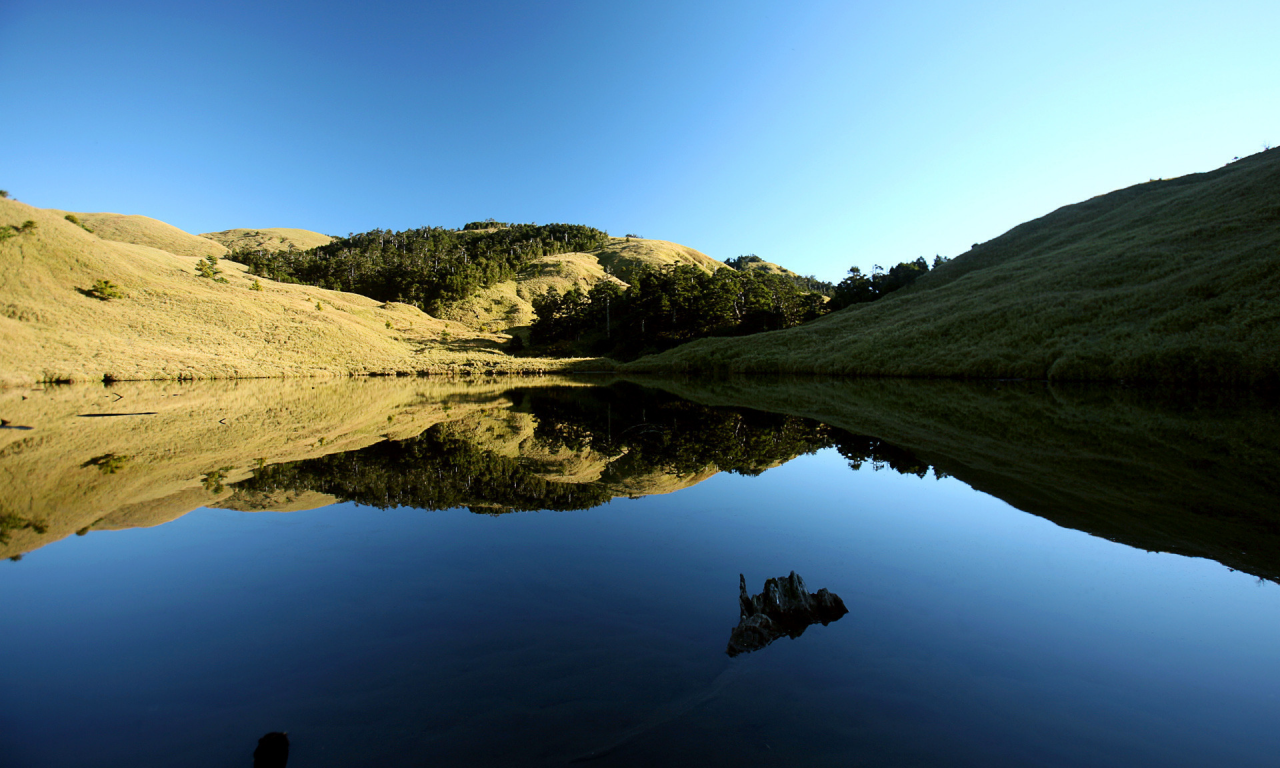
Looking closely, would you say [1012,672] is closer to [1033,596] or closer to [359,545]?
[1033,596]

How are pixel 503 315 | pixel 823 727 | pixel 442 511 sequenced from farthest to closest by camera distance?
pixel 503 315, pixel 442 511, pixel 823 727

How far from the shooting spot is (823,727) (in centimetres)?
326

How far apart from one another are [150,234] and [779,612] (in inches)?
8089

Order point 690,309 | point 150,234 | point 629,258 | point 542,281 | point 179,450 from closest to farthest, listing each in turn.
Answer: point 179,450 < point 690,309 < point 542,281 < point 150,234 < point 629,258

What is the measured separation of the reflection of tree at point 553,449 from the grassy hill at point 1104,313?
2865 cm

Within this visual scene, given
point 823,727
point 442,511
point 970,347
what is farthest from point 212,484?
point 970,347

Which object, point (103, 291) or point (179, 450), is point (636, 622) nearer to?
point (179, 450)

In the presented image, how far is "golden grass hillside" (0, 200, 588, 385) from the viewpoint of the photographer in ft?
136

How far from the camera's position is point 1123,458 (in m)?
11.5

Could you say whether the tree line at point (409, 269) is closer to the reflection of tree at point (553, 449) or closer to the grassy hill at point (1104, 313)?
the grassy hill at point (1104, 313)

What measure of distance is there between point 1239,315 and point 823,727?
149ft

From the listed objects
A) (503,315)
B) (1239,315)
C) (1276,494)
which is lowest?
(1276,494)

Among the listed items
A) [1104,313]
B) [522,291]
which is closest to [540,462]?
[1104,313]

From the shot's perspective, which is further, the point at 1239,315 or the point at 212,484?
the point at 1239,315
